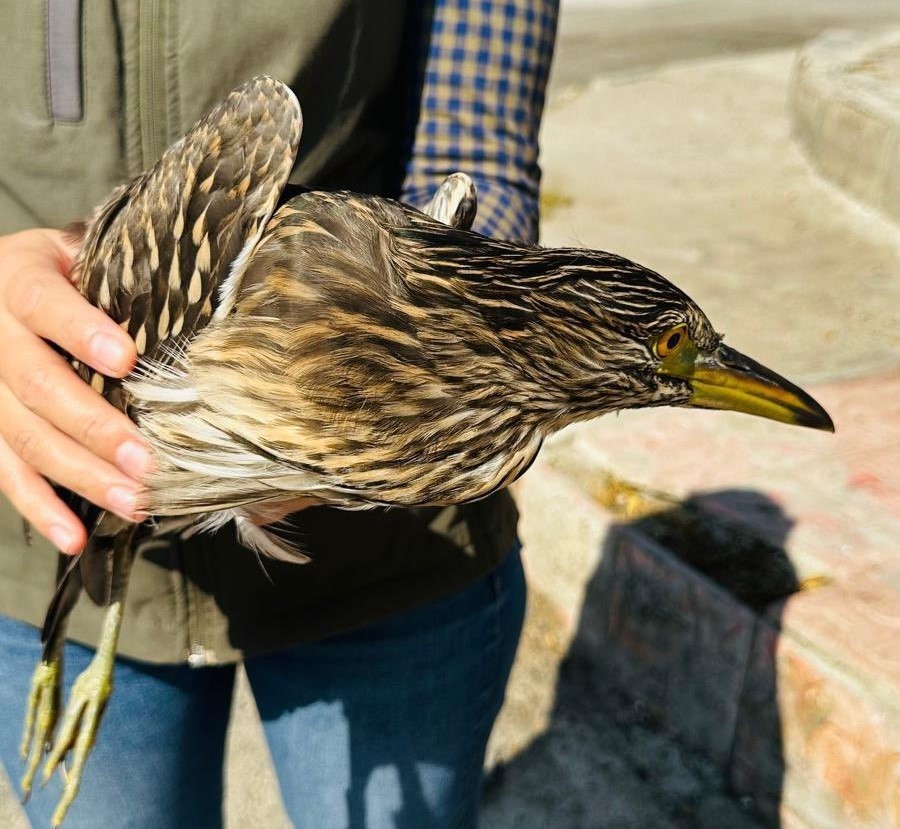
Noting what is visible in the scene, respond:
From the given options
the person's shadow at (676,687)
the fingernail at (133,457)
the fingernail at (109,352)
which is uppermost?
the fingernail at (109,352)

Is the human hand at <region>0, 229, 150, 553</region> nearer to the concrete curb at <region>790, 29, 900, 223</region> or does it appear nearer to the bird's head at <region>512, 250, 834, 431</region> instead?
the bird's head at <region>512, 250, 834, 431</region>

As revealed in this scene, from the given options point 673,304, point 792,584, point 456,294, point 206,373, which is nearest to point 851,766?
point 792,584

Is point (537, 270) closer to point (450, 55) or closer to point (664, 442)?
point (450, 55)

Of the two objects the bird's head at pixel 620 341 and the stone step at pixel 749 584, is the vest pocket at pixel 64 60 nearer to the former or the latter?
the bird's head at pixel 620 341

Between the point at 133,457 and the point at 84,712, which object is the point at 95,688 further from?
the point at 133,457

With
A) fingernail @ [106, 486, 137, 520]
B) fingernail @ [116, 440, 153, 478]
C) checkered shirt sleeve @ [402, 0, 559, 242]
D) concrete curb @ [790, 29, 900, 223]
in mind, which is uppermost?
checkered shirt sleeve @ [402, 0, 559, 242]

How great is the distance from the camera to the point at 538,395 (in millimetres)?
1938

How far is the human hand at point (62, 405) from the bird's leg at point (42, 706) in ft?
1.35

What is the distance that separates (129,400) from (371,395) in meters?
0.45

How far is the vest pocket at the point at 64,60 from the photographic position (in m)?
1.83

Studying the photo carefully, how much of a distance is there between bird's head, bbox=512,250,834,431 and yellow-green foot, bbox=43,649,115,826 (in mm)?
952

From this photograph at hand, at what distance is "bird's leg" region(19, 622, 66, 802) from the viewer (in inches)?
83.6

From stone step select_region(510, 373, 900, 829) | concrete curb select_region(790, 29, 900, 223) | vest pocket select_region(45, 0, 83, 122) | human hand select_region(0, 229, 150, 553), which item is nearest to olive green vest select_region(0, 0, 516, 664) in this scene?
vest pocket select_region(45, 0, 83, 122)

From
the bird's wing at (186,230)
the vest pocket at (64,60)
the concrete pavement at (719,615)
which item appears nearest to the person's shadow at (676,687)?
the concrete pavement at (719,615)
